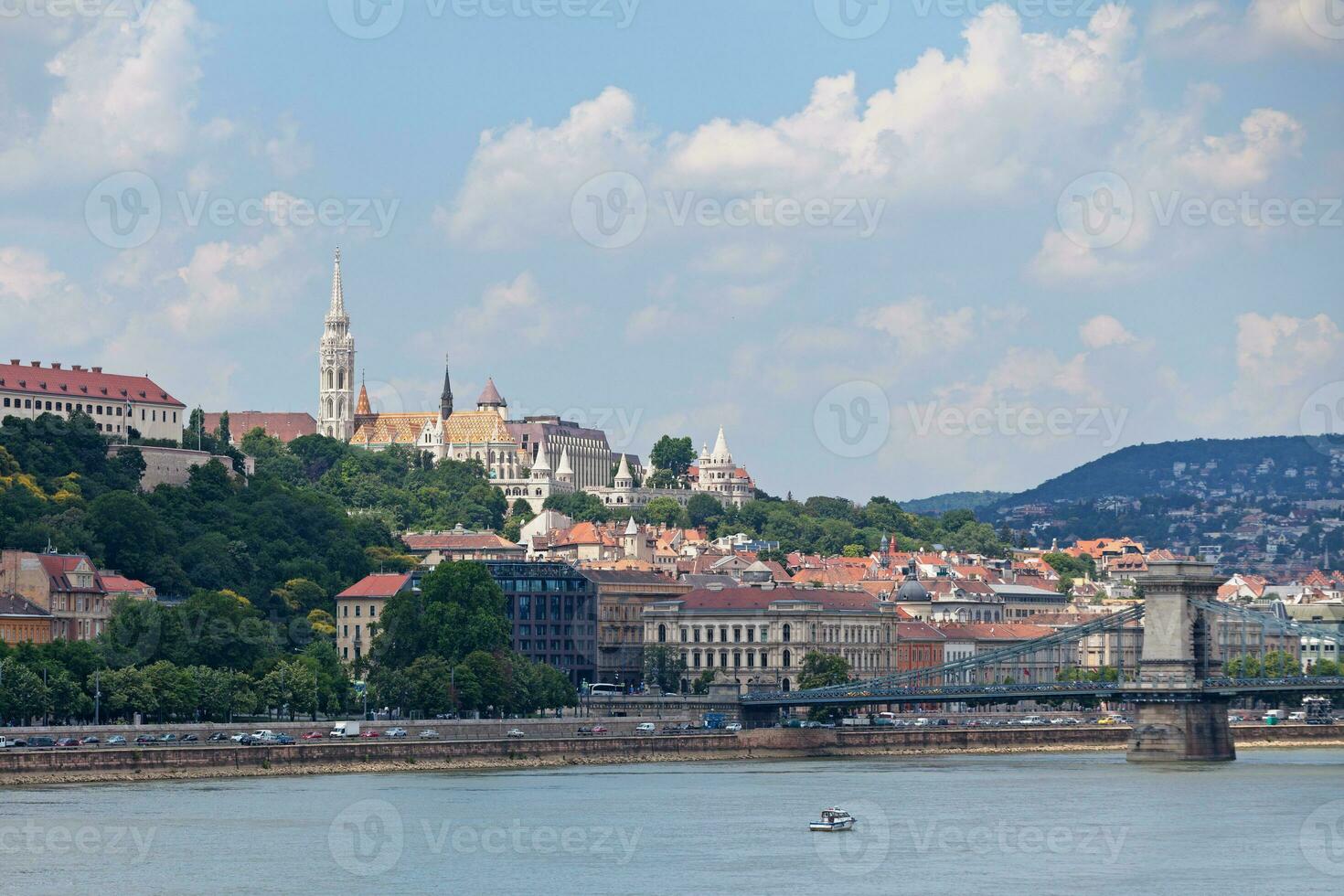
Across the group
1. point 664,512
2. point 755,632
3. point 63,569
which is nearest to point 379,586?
point 755,632

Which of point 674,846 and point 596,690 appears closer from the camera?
point 674,846

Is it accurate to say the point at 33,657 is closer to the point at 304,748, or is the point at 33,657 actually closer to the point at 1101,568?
the point at 304,748

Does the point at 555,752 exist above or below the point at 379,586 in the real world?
below

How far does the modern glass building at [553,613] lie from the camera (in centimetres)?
10738

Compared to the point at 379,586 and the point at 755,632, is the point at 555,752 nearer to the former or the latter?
the point at 379,586

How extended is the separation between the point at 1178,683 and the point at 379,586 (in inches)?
1470

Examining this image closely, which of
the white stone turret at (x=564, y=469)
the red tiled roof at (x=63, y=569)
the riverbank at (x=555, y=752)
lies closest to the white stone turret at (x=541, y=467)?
the white stone turret at (x=564, y=469)

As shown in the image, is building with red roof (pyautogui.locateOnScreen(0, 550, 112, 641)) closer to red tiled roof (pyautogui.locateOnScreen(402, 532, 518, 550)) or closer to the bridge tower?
the bridge tower

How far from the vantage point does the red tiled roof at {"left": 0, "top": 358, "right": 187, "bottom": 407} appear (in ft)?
408

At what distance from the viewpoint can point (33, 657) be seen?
7662 centimetres

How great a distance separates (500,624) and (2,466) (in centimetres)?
3040

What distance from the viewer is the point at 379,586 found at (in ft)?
355

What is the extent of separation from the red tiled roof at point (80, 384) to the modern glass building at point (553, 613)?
2606 centimetres

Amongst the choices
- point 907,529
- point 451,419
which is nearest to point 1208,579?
point 907,529
